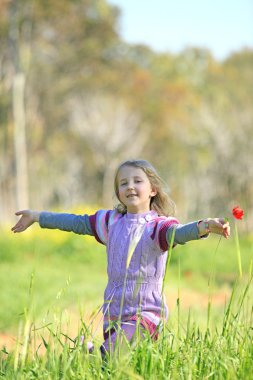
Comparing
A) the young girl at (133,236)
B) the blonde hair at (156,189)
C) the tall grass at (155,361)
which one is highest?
the blonde hair at (156,189)

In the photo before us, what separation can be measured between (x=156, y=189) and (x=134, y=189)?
0.16m

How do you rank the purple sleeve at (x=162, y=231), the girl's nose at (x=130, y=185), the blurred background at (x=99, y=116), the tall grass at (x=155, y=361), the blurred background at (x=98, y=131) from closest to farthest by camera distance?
1. the tall grass at (x=155, y=361)
2. the purple sleeve at (x=162, y=231)
3. the girl's nose at (x=130, y=185)
4. the blurred background at (x=98, y=131)
5. the blurred background at (x=99, y=116)

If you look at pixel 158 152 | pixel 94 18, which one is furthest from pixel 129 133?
pixel 94 18

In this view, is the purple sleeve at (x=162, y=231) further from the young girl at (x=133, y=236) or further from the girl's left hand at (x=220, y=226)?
the girl's left hand at (x=220, y=226)

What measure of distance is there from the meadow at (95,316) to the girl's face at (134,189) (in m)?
0.43

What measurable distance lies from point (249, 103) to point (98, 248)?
27.7 m

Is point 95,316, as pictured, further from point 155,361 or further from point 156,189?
point 156,189

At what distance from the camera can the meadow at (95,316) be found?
10.7ft

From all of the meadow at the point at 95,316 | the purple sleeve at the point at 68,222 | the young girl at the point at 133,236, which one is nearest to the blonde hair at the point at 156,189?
the young girl at the point at 133,236

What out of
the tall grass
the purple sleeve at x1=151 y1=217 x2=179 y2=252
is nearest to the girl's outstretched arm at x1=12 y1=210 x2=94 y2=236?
the purple sleeve at x1=151 y1=217 x2=179 y2=252

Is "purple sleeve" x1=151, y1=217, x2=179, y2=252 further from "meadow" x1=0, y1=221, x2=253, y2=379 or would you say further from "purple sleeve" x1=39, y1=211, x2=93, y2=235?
"purple sleeve" x1=39, y1=211, x2=93, y2=235

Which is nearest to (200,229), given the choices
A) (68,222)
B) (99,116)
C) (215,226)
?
(215,226)

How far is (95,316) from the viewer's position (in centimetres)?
347

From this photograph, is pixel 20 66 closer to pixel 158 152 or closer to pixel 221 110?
pixel 221 110
